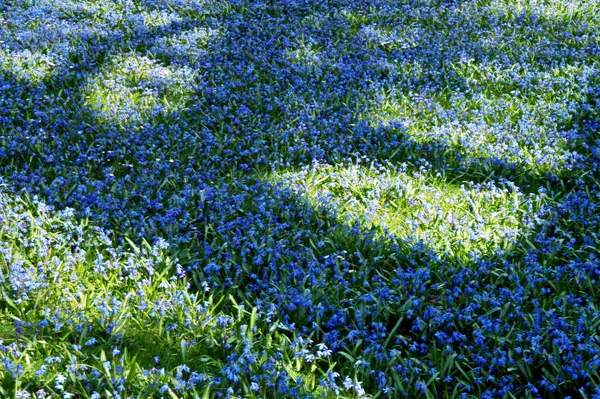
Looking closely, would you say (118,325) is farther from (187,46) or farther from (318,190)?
(187,46)

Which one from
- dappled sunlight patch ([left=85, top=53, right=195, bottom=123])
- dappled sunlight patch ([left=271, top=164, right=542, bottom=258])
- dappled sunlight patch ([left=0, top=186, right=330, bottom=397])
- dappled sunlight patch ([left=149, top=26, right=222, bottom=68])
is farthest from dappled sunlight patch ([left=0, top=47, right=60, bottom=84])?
dappled sunlight patch ([left=271, top=164, right=542, bottom=258])

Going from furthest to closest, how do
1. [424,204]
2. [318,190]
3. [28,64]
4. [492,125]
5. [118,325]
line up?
[28,64]
[492,125]
[318,190]
[424,204]
[118,325]

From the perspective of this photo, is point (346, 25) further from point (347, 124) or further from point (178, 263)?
point (178, 263)

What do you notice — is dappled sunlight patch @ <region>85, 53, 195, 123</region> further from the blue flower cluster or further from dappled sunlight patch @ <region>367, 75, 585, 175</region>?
dappled sunlight patch @ <region>367, 75, 585, 175</region>

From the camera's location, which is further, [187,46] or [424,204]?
[187,46]

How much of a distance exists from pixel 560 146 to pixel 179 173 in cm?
379

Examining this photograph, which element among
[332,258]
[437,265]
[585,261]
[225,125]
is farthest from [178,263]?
[585,261]

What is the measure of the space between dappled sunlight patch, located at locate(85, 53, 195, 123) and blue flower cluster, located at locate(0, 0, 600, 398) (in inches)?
1.4

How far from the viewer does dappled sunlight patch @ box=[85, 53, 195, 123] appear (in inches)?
304

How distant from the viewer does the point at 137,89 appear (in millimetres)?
8344

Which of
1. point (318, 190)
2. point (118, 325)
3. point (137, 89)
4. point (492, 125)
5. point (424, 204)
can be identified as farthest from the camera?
point (137, 89)

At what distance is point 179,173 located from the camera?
6605mm

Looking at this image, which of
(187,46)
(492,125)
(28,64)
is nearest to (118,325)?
(492,125)

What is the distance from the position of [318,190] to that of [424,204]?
928 millimetres
